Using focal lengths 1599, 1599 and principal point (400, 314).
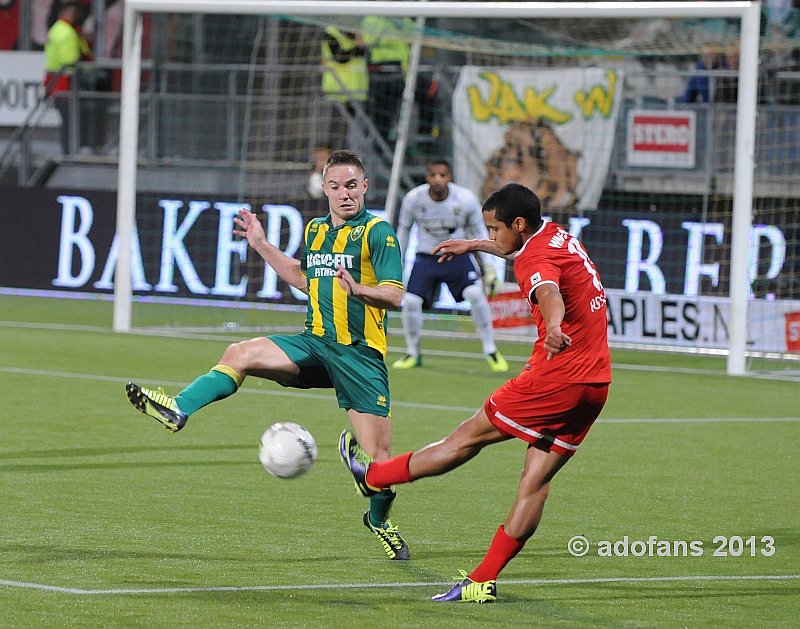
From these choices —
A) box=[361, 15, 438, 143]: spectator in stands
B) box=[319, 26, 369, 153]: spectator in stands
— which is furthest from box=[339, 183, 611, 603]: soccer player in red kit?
box=[319, 26, 369, 153]: spectator in stands

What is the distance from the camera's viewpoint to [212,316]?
19906 millimetres

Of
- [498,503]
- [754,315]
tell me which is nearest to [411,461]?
[498,503]

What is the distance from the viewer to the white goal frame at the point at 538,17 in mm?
15406

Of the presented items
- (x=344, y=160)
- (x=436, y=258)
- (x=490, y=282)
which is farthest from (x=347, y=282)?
(x=490, y=282)

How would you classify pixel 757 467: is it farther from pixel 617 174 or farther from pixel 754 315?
pixel 617 174

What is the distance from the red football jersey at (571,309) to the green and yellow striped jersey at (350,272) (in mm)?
1191

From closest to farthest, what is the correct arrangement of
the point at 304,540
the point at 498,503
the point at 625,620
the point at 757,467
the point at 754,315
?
the point at 625,620, the point at 304,540, the point at 498,503, the point at 757,467, the point at 754,315

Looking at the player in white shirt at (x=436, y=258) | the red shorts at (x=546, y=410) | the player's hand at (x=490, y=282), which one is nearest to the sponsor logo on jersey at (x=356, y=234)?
the red shorts at (x=546, y=410)

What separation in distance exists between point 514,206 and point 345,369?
56.2 inches

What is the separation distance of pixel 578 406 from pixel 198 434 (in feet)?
17.7

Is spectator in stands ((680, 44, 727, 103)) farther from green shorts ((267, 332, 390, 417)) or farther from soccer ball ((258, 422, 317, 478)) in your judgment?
soccer ball ((258, 422, 317, 478))

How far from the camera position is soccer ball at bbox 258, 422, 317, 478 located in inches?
279

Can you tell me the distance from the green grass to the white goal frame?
1.34 meters

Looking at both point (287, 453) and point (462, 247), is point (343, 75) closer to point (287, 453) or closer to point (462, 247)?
point (462, 247)
